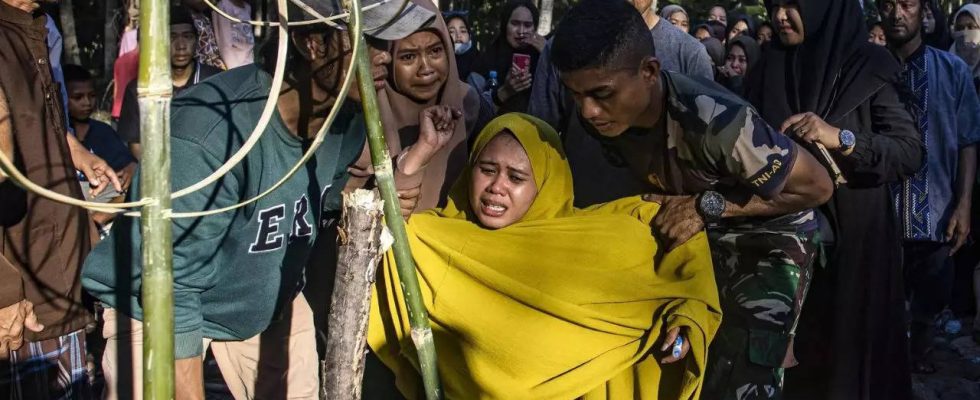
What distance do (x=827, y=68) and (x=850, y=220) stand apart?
23.6 inches

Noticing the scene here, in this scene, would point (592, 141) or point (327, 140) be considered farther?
point (592, 141)

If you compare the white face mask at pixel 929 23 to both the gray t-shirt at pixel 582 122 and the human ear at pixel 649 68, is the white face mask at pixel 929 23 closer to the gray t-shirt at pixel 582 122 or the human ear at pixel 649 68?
the gray t-shirt at pixel 582 122

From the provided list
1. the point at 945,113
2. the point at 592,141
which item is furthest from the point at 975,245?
the point at 592,141

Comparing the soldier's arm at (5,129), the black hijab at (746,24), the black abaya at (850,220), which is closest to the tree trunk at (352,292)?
the soldier's arm at (5,129)

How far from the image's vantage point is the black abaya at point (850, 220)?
3850 mm

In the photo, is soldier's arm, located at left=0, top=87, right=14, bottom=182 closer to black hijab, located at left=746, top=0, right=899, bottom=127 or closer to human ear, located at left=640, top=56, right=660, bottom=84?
human ear, located at left=640, top=56, right=660, bottom=84

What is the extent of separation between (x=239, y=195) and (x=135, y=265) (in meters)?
0.33

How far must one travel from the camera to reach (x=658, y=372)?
10.6 feet

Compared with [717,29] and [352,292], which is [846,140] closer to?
[352,292]

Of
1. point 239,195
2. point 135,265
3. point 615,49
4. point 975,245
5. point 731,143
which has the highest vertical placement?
point 615,49

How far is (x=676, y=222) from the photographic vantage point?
10.5ft

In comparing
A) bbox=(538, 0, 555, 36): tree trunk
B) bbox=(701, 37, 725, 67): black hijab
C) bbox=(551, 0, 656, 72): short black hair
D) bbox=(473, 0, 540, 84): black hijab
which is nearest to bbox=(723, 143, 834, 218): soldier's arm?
bbox=(551, 0, 656, 72): short black hair

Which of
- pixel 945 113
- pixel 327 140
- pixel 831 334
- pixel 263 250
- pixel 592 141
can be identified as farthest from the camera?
pixel 945 113

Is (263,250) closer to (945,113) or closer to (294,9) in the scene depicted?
(294,9)
